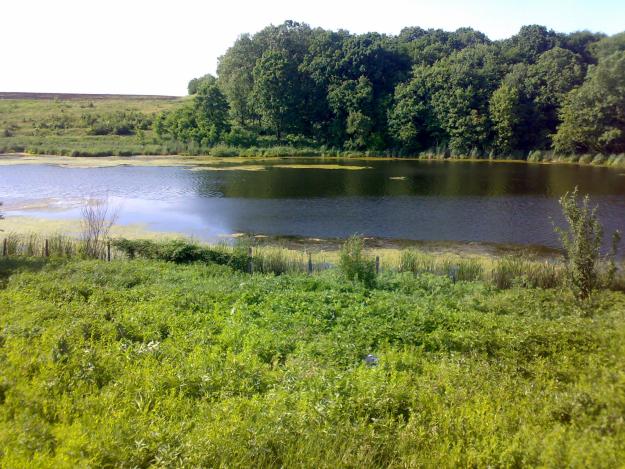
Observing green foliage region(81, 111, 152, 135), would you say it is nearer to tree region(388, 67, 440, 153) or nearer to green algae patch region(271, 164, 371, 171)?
green algae patch region(271, 164, 371, 171)

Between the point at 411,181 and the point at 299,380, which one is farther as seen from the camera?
the point at 411,181

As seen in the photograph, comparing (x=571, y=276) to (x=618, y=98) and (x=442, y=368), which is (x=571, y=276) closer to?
(x=442, y=368)

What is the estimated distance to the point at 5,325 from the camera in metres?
8.34

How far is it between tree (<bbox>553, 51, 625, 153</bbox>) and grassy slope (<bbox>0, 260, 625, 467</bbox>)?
1911 inches

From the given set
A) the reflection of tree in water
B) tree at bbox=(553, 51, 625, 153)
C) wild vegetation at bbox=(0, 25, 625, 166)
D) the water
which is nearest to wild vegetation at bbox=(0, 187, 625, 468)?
the water

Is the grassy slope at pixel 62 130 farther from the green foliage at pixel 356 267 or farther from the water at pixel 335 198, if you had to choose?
the green foliage at pixel 356 267

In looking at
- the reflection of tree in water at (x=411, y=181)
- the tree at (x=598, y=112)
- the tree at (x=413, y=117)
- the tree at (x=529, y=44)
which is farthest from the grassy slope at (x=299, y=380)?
the tree at (x=529, y=44)

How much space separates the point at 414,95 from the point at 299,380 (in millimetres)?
61743

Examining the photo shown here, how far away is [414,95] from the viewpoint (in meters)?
64.2

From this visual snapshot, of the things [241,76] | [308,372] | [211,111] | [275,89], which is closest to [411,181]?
[275,89]

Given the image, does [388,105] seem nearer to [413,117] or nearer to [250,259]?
[413,117]

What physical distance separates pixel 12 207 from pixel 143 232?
11.0 m

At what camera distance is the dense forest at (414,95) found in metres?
56.2

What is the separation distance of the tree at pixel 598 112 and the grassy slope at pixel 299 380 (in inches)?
1911
